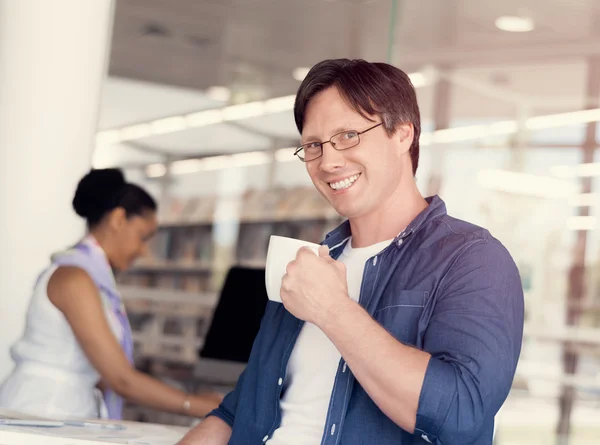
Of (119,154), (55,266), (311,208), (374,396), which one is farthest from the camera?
(119,154)

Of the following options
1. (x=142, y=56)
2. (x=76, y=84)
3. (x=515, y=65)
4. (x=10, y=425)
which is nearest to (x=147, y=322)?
(x=142, y=56)

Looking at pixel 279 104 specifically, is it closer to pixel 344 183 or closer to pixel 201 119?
pixel 201 119

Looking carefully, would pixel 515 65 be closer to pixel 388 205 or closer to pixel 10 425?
pixel 388 205

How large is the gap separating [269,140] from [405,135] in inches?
199

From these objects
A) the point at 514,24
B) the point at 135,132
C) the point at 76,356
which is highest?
the point at 514,24

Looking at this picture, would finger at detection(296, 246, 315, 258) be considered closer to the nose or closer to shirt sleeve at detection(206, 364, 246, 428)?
the nose

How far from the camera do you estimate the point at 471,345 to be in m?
1.19

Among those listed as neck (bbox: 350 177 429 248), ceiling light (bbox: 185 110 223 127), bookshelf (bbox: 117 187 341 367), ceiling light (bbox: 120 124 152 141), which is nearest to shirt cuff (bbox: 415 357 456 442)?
neck (bbox: 350 177 429 248)

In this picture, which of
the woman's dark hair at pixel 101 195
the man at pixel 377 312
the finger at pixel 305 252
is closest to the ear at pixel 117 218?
the woman's dark hair at pixel 101 195

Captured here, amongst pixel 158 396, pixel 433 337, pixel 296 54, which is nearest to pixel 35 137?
pixel 158 396

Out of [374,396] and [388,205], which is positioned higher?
[388,205]

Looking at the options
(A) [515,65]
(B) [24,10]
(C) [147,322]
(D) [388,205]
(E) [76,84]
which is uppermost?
(A) [515,65]

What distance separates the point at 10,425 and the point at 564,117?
4058 mm

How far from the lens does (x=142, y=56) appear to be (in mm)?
6457
